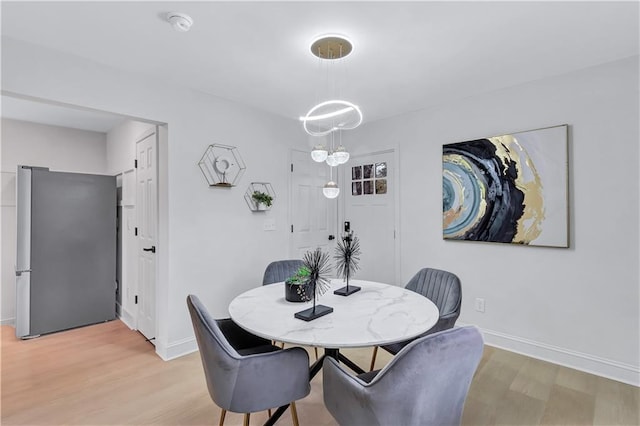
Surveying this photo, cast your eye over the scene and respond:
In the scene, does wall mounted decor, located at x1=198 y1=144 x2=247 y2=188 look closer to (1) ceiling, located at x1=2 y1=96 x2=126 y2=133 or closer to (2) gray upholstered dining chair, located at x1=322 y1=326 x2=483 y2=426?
(1) ceiling, located at x1=2 y1=96 x2=126 y2=133

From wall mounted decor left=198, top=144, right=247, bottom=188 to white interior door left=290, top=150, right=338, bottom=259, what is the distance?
0.81m

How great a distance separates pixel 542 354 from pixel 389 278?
1.58 meters

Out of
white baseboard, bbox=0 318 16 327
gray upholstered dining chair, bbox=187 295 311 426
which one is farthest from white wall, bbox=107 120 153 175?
gray upholstered dining chair, bbox=187 295 311 426

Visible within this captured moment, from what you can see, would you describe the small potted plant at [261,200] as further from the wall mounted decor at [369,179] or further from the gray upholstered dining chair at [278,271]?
the wall mounted decor at [369,179]

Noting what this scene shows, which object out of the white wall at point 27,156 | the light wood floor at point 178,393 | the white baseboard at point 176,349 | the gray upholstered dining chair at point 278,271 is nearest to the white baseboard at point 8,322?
the white wall at point 27,156

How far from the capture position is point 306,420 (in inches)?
75.8

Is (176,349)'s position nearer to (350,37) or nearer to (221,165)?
(221,165)

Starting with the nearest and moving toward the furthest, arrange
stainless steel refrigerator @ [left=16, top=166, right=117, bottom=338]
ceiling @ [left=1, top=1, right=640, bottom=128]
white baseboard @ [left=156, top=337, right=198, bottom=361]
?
ceiling @ [left=1, top=1, right=640, bottom=128] → white baseboard @ [left=156, top=337, right=198, bottom=361] → stainless steel refrigerator @ [left=16, top=166, right=117, bottom=338]

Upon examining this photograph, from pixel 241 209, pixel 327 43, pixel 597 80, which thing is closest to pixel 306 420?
pixel 241 209

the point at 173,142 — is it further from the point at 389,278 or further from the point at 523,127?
the point at 523,127

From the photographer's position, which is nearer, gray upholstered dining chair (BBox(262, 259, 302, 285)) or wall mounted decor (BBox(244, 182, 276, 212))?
gray upholstered dining chair (BBox(262, 259, 302, 285))

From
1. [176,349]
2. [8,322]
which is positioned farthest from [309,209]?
[8,322]

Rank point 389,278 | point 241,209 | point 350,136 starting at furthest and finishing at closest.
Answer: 1. point 350,136
2. point 389,278
3. point 241,209

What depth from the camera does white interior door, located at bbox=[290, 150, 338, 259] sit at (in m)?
3.88
